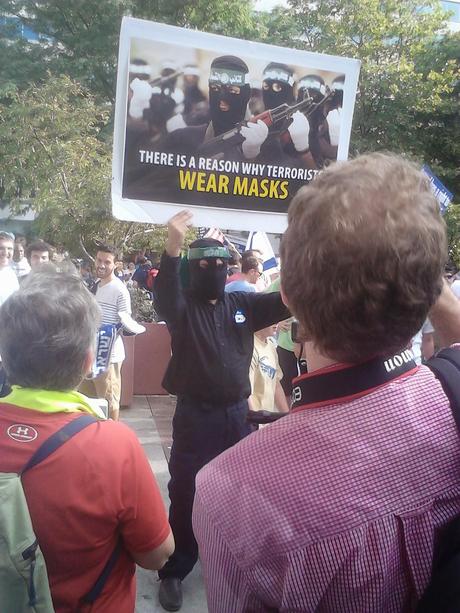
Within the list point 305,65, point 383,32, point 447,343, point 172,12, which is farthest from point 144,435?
point 172,12

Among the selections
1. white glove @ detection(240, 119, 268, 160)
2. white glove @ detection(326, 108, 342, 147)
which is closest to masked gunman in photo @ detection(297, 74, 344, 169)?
white glove @ detection(326, 108, 342, 147)

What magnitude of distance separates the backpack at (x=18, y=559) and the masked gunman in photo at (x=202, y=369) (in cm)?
158

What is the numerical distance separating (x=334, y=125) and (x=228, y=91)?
563 mm

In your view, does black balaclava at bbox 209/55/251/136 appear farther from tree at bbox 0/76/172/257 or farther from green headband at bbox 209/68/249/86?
tree at bbox 0/76/172/257

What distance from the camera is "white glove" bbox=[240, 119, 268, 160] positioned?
2674mm

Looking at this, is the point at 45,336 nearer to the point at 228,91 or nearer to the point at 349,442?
the point at 349,442

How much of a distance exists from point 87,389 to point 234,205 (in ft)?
10.3

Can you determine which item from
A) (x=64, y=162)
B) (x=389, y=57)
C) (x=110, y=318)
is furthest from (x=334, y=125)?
(x=389, y=57)

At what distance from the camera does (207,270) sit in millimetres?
3043

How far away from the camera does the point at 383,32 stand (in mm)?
15820

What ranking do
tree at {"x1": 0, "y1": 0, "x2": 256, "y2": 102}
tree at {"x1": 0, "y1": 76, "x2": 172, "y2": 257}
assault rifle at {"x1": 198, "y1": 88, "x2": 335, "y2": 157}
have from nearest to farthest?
assault rifle at {"x1": 198, "y1": 88, "x2": 335, "y2": 157}
tree at {"x1": 0, "y1": 76, "x2": 172, "y2": 257}
tree at {"x1": 0, "y1": 0, "x2": 256, "y2": 102}

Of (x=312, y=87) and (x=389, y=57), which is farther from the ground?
(x=389, y=57)

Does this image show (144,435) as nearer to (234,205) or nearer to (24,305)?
(234,205)

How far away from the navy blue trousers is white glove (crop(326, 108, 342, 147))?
1412 mm
